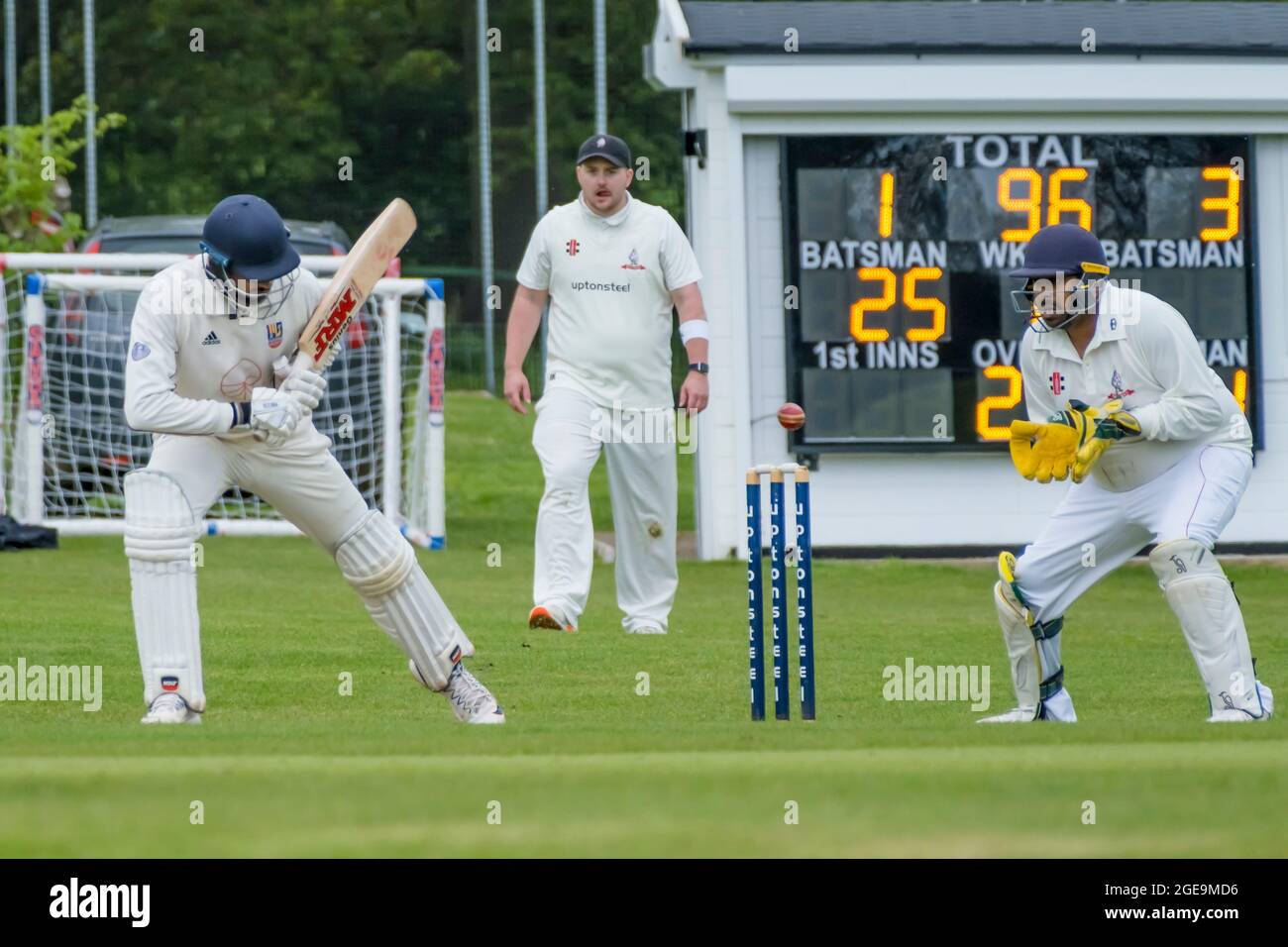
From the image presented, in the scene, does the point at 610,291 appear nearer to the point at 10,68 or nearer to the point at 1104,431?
the point at 1104,431

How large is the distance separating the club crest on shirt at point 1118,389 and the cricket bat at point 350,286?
2.49 meters

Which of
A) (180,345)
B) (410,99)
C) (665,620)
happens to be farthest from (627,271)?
(410,99)

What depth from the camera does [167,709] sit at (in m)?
7.82

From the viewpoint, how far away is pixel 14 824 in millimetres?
5500

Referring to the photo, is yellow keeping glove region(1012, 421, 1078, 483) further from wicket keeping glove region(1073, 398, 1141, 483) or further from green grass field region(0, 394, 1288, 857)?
green grass field region(0, 394, 1288, 857)

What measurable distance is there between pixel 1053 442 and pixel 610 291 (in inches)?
131

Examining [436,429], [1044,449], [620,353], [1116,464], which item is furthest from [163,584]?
[436,429]

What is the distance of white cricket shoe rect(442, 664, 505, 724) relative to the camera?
27.1 feet

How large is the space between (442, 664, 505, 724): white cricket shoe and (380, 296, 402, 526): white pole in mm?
8082

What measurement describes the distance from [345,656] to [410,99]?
22.5 m

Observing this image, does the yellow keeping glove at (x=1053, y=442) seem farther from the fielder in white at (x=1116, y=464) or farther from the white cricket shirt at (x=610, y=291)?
the white cricket shirt at (x=610, y=291)

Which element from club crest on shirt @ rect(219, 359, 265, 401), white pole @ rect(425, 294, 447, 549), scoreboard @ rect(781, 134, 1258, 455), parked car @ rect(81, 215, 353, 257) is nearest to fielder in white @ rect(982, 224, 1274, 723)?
club crest on shirt @ rect(219, 359, 265, 401)

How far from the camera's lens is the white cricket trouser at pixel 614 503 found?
10891 millimetres

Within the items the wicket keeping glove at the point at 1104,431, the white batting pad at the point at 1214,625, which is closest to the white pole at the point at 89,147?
the wicket keeping glove at the point at 1104,431
